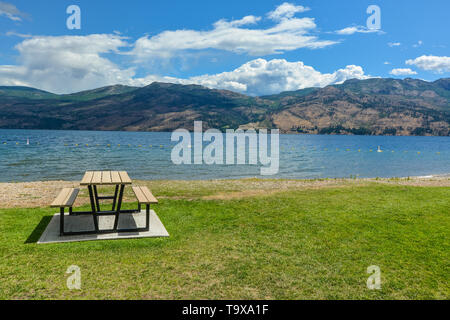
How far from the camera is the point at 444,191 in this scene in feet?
57.0

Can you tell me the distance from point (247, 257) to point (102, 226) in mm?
5165

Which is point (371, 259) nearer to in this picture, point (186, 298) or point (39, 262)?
point (186, 298)

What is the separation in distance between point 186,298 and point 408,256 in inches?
231

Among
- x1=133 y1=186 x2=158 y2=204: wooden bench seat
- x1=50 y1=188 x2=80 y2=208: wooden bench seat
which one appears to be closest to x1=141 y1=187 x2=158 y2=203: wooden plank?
x1=133 y1=186 x2=158 y2=204: wooden bench seat

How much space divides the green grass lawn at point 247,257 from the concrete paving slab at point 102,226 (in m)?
0.34

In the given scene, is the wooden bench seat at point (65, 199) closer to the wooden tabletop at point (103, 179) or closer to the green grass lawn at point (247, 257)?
the wooden tabletop at point (103, 179)

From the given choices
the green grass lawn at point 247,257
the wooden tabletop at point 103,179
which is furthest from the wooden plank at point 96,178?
the green grass lawn at point 247,257

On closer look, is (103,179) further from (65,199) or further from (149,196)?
(149,196)

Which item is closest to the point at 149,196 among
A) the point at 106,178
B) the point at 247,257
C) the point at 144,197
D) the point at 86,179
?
the point at 144,197

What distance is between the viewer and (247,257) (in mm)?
7988

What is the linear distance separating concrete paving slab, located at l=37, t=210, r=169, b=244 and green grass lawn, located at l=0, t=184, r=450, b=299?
34 centimetres

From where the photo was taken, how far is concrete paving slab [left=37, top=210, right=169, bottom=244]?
9.05 m

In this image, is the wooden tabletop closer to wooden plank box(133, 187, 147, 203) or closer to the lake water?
wooden plank box(133, 187, 147, 203)
